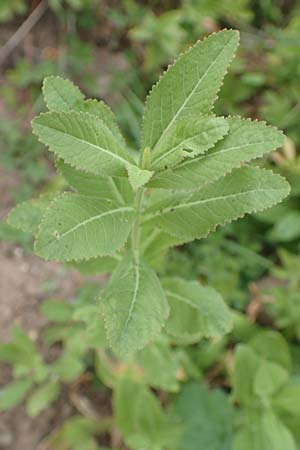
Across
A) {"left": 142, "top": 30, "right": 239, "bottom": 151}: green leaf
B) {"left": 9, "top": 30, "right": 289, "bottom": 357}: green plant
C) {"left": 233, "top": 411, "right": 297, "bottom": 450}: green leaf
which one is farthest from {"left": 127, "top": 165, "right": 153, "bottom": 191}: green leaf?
{"left": 233, "top": 411, "right": 297, "bottom": 450}: green leaf

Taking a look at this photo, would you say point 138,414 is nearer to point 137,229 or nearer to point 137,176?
point 137,229

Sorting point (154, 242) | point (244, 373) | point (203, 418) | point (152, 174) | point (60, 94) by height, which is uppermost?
point (60, 94)

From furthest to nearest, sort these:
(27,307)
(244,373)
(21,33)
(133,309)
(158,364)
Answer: (21,33)
(27,307)
(244,373)
(158,364)
(133,309)

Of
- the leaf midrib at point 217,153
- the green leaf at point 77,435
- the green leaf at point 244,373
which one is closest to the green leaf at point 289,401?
the green leaf at point 244,373

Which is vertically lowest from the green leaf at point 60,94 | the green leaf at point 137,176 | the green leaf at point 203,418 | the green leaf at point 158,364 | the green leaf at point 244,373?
the green leaf at point 203,418

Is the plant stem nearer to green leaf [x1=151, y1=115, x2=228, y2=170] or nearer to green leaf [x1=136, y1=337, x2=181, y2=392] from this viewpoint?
green leaf [x1=151, y1=115, x2=228, y2=170]

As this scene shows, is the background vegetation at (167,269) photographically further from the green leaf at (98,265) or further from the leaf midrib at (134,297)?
the leaf midrib at (134,297)

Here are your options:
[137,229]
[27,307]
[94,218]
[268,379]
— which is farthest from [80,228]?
[27,307]
